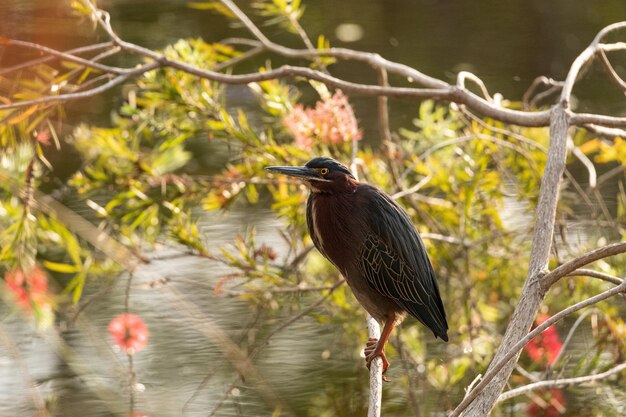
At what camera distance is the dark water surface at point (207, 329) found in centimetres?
326

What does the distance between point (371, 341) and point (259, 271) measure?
86 centimetres

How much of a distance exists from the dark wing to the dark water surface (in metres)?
0.98

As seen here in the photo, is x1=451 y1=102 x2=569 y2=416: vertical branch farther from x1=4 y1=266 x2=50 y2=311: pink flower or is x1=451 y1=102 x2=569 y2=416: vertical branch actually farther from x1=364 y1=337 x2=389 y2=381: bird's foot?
x1=4 y1=266 x2=50 y2=311: pink flower

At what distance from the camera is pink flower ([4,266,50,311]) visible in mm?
2738

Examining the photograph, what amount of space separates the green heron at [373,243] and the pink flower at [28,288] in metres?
0.92

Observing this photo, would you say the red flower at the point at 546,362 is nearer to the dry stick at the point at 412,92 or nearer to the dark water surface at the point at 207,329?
the dark water surface at the point at 207,329

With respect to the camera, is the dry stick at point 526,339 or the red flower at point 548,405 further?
the red flower at point 548,405

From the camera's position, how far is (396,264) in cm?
202

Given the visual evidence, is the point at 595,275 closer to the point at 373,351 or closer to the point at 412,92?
the point at 373,351

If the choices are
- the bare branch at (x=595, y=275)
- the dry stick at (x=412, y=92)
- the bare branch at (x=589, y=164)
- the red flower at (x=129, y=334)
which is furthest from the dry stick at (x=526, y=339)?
the red flower at (x=129, y=334)

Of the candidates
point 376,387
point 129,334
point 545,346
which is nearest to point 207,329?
point 129,334

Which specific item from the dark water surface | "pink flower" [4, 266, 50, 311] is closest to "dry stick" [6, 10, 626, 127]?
the dark water surface

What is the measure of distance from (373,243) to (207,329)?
166cm

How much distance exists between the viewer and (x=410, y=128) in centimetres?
486
